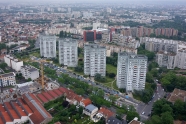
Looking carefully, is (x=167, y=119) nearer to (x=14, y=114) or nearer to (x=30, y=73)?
(x=14, y=114)

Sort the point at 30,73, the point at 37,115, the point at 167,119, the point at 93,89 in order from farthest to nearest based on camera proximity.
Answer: the point at 30,73
the point at 93,89
the point at 37,115
the point at 167,119

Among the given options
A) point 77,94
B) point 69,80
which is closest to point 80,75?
point 69,80

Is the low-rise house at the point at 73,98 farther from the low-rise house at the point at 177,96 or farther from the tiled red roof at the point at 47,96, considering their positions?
the low-rise house at the point at 177,96

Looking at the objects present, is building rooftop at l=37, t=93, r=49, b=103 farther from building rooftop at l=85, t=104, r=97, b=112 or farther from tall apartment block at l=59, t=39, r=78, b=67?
tall apartment block at l=59, t=39, r=78, b=67

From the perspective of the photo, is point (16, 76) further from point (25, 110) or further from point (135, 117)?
point (135, 117)

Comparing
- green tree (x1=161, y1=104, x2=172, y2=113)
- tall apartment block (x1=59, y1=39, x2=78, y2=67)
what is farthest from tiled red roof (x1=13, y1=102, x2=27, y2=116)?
tall apartment block (x1=59, y1=39, x2=78, y2=67)

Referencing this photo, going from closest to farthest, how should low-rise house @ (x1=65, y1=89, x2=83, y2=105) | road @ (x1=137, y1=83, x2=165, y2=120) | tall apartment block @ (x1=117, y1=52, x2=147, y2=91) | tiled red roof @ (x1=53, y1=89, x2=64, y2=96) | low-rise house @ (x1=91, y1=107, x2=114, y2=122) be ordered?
low-rise house @ (x1=91, y1=107, x2=114, y2=122) → road @ (x1=137, y1=83, x2=165, y2=120) → low-rise house @ (x1=65, y1=89, x2=83, y2=105) → tiled red roof @ (x1=53, y1=89, x2=64, y2=96) → tall apartment block @ (x1=117, y1=52, x2=147, y2=91)

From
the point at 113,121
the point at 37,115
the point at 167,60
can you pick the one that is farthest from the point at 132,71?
the point at 167,60
